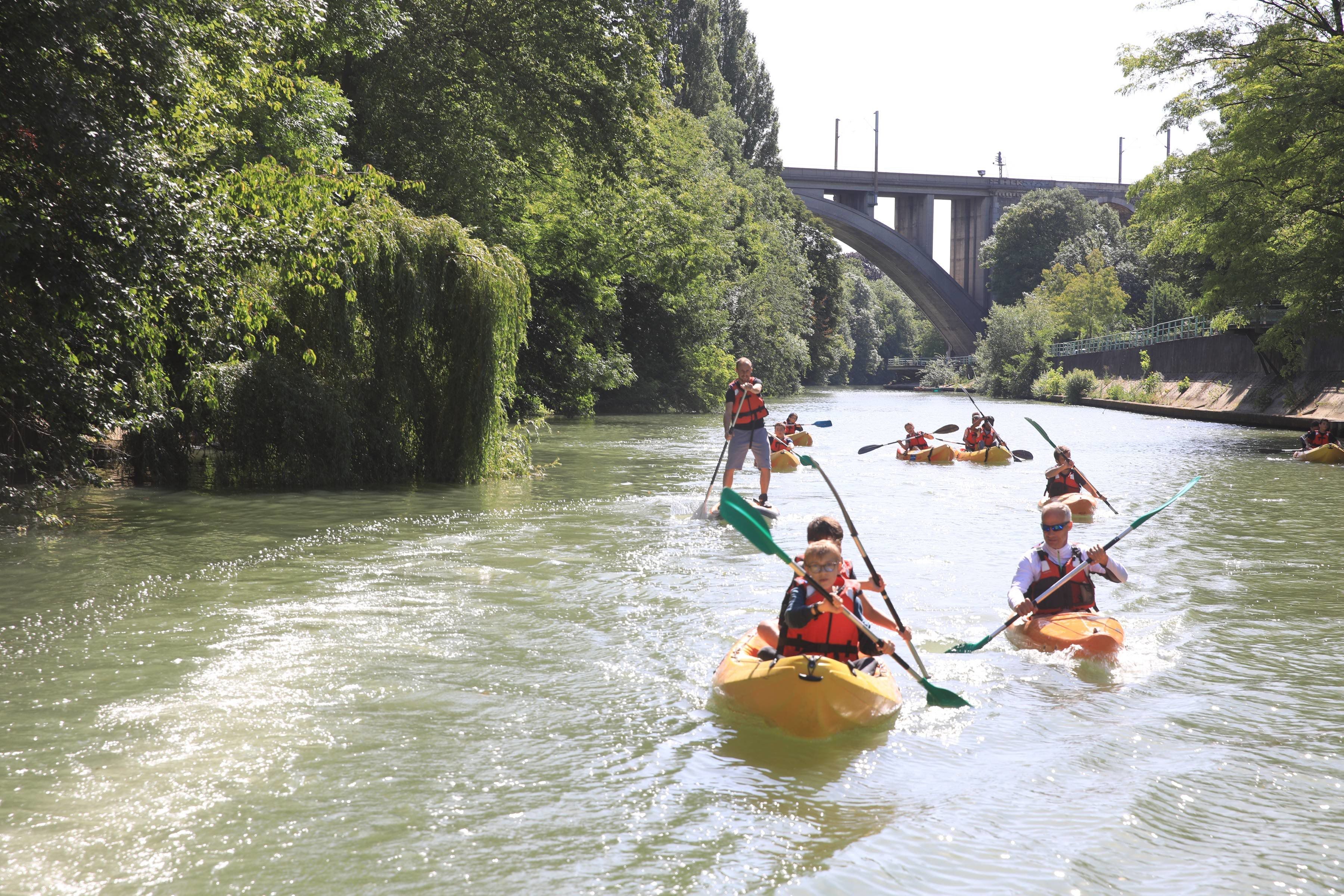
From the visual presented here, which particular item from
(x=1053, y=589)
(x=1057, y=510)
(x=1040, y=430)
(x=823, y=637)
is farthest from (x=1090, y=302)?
(x=823, y=637)

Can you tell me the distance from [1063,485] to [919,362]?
86.3 m

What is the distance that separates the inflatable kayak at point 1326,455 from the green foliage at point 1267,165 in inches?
222

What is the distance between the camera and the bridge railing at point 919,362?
268ft

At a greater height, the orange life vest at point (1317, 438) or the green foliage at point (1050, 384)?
the green foliage at point (1050, 384)

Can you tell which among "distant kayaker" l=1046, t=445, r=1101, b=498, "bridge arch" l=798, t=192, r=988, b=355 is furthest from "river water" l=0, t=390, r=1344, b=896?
"bridge arch" l=798, t=192, r=988, b=355

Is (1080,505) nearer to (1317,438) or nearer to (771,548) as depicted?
(771,548)

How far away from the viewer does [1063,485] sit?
42.6 ft

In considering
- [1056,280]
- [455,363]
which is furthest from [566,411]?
[1056,280]

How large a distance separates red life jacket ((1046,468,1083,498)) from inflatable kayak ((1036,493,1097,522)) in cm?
6

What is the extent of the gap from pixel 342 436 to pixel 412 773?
9181mm

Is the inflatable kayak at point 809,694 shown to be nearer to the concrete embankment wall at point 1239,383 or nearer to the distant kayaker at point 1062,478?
the distant kayaker at point 1062,478

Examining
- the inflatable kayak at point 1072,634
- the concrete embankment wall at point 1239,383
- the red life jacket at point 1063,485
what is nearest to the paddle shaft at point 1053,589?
the inflatable kayak at point 1072,634

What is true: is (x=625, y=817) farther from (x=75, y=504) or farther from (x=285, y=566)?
(x=75, y=504)

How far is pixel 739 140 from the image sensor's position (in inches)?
1924
